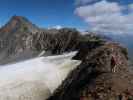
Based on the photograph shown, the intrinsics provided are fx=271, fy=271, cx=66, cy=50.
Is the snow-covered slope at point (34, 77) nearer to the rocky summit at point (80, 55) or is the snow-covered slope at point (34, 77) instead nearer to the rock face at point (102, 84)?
the rocky summit at point (80, 55)

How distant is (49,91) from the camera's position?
33.6 metres

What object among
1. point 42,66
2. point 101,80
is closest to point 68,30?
point 42,66

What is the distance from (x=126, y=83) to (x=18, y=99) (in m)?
14.5

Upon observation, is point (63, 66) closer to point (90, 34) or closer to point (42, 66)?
point (42, 66)

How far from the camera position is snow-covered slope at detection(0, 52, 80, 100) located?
3269cm

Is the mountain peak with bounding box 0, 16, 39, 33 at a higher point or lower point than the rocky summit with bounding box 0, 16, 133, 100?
higher

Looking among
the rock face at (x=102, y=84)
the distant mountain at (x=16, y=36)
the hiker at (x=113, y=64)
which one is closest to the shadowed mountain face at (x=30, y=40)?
the distant mountain at (x=16, y=36)

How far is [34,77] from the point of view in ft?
119

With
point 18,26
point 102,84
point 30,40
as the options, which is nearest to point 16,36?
point 30,40

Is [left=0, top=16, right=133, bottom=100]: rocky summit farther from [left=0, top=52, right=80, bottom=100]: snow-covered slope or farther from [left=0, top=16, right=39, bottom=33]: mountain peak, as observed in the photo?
[left=0, top=52, right=80, bottom=100]: snow-covered slope

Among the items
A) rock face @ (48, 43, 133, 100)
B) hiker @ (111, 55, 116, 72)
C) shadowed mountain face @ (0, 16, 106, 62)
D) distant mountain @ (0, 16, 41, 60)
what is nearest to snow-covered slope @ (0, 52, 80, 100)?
rock face @ (48, 43, 133, 100)

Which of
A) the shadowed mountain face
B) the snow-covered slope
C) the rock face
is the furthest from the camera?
the shadowed mountain face

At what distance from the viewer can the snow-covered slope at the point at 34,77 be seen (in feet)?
107

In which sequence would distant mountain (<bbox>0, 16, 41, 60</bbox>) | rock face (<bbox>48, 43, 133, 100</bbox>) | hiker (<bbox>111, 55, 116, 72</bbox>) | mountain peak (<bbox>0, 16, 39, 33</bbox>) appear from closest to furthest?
rock face (<bbox>48, 43, 133, 100</bbox>) → hiker (<bbox>111, 55, 116, 72</bbox>) → distant mountain (<bbox>0, 16, 41, 60</bbox>) → mountain peak (<bbox>0, 16, 39, 33</bbox>)
